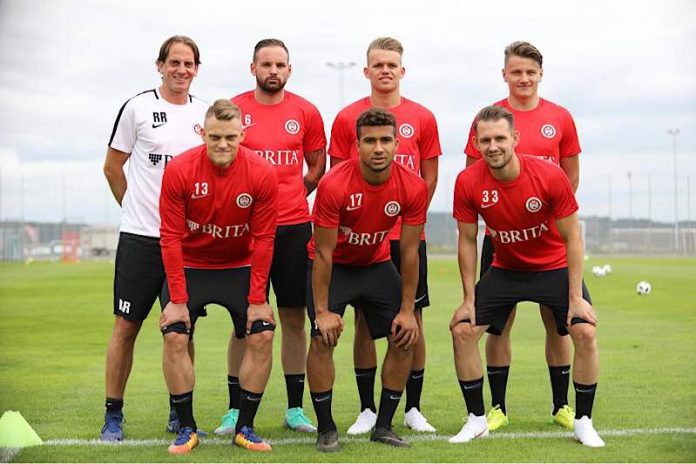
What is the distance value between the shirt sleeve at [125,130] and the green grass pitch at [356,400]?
204cm

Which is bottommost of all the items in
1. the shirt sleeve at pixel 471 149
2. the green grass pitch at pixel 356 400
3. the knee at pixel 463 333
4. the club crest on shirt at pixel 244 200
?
the green grass pitch at pixel 356 400

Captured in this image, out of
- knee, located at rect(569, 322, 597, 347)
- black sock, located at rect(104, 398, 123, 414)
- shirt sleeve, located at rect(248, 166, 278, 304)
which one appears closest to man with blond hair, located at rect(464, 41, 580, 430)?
knee, located at rect(569, 322, 597, 347)

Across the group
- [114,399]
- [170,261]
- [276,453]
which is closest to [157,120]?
[170,261]

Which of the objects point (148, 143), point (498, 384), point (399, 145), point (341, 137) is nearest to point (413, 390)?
point (498, 384)

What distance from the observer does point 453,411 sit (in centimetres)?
757

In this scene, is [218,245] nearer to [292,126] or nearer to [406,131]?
[292,126]

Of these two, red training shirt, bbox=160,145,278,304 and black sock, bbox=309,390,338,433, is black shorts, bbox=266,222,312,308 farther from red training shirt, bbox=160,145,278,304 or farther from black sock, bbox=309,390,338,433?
black sock, bbox=309,390,338,433

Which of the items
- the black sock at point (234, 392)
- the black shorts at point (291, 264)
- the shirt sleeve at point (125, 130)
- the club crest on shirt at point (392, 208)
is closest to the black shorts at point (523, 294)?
the club crest on shirt at point (392, 208)

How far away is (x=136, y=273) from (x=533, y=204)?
2.76 metres

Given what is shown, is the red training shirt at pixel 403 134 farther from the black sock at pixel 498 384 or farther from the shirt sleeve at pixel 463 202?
the black sock at pixel 498 384

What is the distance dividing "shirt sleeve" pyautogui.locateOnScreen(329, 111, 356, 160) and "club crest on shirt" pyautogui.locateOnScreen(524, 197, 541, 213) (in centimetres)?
134

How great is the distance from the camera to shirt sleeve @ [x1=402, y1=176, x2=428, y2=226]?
20.3ft

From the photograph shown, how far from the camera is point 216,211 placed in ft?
20.3

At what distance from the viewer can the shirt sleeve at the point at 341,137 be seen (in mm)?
6809
